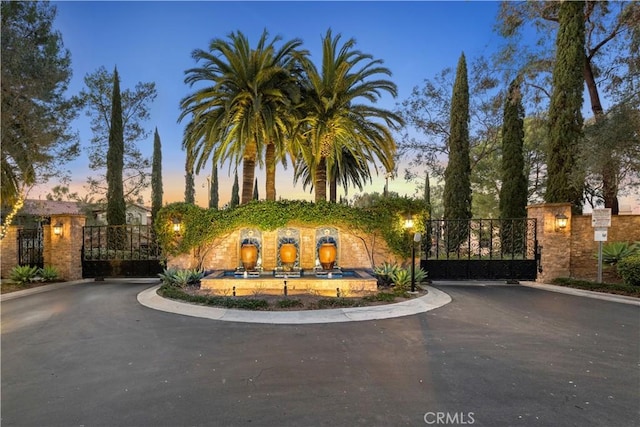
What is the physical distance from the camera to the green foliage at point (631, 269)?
796 centimetres

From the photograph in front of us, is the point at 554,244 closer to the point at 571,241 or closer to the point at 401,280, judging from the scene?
the point at 571,241

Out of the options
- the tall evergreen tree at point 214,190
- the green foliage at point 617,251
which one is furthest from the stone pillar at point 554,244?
the tall evergreen tree at point 214,190

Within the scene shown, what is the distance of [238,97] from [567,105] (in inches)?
501

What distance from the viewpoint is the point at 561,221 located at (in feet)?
31.2

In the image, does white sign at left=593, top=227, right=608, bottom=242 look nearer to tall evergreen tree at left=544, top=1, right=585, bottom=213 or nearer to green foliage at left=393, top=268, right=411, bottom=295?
tall evergreen tree at left=544, top=1, right=585, bottom=213

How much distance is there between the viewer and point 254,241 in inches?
384

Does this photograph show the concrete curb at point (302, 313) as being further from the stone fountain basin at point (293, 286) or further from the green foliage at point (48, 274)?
the green foliage at point (48, 274)

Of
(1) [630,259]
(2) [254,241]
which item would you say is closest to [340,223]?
(2) [254,241]

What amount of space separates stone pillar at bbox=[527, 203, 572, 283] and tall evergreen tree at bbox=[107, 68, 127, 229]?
20502 mm

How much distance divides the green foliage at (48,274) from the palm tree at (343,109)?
31.5 ft

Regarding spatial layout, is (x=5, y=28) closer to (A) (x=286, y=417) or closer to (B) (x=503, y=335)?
(A) (x=286, y=417)

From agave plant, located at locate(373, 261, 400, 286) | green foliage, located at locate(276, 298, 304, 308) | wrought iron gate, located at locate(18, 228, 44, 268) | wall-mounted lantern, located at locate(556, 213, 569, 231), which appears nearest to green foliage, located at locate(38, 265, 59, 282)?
wrought iron gate, located at locate(18, 228, 44, 268)

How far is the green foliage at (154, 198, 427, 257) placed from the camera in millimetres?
9648

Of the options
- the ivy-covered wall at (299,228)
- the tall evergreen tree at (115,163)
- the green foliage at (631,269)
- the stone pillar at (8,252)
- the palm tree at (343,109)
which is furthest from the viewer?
the tall evergreen tree at (115,163)
